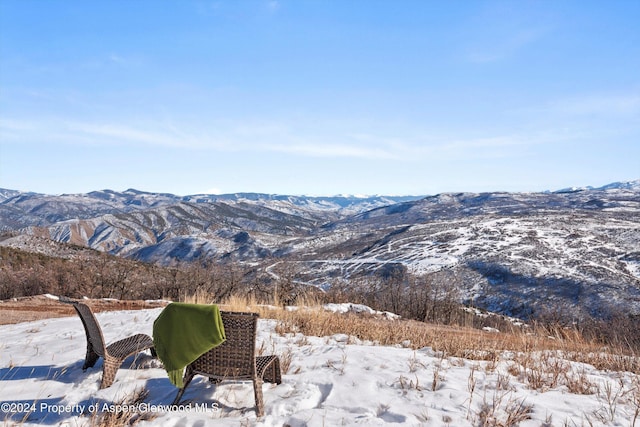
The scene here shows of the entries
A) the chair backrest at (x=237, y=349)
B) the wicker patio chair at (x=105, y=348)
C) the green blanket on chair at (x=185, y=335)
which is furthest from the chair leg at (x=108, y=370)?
the chair backrest at (x=237, y=349)

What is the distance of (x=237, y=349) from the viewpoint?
16.1 ft

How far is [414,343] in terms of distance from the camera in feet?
27.5

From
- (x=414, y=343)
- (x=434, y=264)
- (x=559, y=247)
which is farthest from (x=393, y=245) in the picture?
(x=414, y=343)

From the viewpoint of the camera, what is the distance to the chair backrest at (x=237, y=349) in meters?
4.82

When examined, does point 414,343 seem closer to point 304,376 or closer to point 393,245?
point 304,376

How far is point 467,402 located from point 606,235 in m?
75.0

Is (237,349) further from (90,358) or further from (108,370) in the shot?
(90,358)

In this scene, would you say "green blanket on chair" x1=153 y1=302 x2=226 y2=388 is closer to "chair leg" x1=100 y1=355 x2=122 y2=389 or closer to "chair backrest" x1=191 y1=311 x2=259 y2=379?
"chair backrest" x1=191 y1=311 x2=259 y2=379

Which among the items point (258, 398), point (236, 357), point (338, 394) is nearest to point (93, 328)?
point (236, 357)

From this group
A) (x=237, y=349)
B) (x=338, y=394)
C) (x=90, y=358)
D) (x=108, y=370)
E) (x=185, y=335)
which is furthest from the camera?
(x=90, y=358)

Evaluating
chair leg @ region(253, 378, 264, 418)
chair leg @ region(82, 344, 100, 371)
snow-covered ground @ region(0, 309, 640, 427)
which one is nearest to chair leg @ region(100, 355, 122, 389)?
snow-covered ground @ region(0, 309, 640, 427)

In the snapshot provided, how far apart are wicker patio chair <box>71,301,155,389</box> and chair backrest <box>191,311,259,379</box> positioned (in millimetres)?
1545

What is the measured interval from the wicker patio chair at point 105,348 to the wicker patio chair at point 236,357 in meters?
1.20

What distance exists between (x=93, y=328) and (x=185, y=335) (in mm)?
1906
